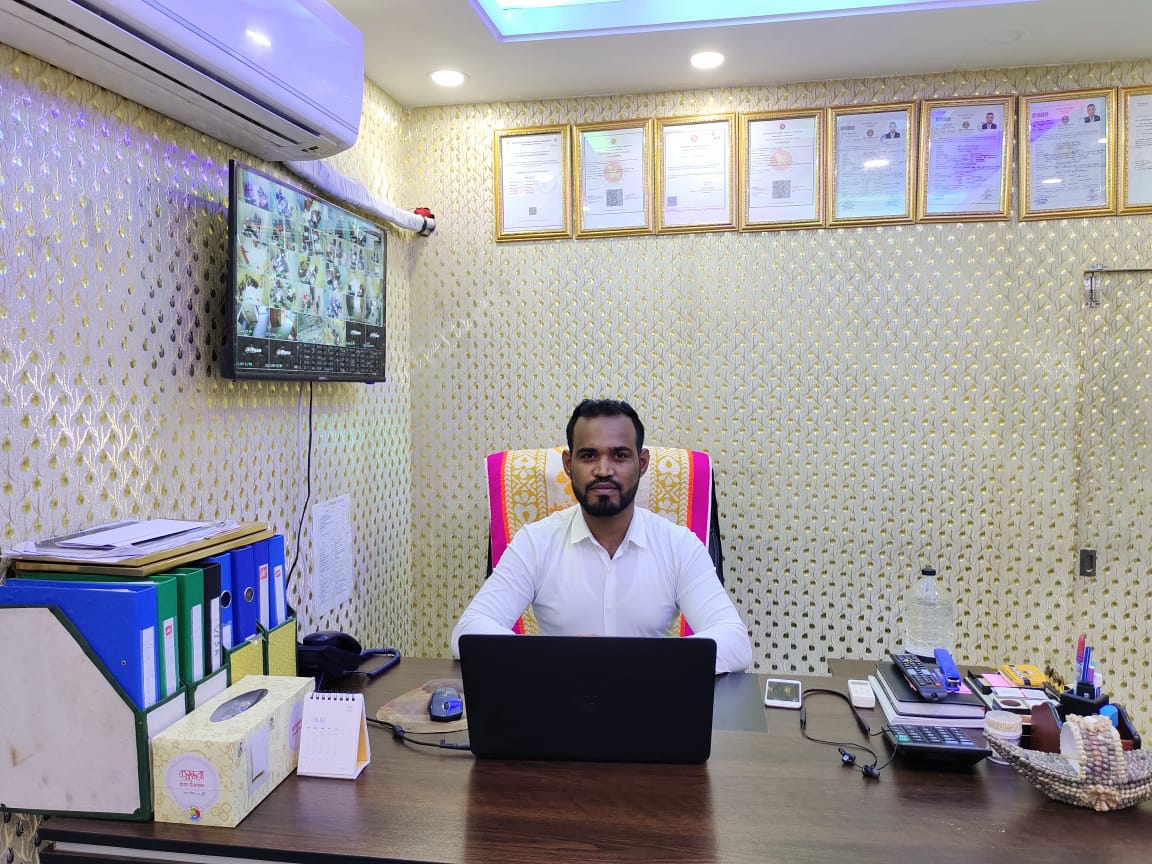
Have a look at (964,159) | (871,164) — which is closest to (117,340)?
(871,164)

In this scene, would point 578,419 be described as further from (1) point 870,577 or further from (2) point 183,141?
(1) point 870,577

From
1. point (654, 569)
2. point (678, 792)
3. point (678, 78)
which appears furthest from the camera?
point (678, 78)

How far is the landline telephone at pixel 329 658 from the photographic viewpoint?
1788mm

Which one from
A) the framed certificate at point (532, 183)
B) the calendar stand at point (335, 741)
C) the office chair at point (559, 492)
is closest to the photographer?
the calendar stand at point (335, 741)

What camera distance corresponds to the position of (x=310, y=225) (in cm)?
225

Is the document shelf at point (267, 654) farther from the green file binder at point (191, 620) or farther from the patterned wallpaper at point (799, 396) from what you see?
the patterned wallpaper at point (799, 396)

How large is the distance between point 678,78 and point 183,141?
5.83 feet

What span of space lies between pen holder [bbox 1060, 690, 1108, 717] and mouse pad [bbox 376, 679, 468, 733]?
111cm

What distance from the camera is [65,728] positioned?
4.31ft

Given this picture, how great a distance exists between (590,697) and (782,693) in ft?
1.80

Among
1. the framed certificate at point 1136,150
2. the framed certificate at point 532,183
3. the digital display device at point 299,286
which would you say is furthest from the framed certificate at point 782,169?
the digital display device at point 299,286

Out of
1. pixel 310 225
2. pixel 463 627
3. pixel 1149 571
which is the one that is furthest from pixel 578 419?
pixel 1149 571

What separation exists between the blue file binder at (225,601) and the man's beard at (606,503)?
2.94ft

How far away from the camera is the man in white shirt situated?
6.95 ft
